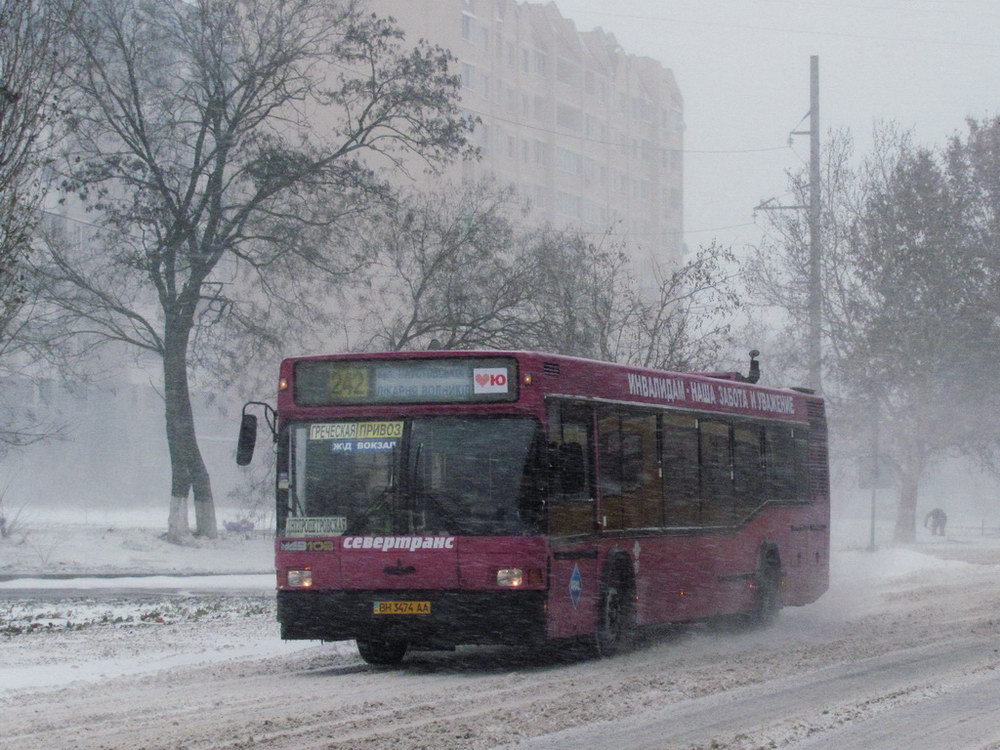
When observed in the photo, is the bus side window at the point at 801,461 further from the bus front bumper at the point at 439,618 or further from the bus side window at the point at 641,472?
the bus front bumper at the point at 439,618

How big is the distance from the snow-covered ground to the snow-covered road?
22 mm

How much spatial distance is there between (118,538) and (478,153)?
40.3ft

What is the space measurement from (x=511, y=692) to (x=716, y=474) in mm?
Answer: 6016

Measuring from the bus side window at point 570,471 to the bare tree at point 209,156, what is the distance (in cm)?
2564

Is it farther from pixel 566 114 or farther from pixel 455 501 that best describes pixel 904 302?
pixel 566 114

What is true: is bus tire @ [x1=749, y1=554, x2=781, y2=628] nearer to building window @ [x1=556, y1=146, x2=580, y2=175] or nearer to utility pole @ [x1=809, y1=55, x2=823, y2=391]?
utility pole @ [x1=809, y1=55, x2=823, y2=391]

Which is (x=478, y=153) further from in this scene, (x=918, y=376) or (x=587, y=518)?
(x=587, y=518)

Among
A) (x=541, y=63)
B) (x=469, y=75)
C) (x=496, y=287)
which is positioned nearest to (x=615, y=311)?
(x=496, y=287)

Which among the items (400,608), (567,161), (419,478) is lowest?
(400,608)

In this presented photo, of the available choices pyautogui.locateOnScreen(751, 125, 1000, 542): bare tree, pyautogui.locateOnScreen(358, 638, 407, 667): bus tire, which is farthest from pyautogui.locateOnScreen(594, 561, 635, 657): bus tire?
pyautogui.locateOnScreen(751, 125, 1000, 542): bare tree

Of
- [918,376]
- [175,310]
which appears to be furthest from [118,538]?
[918,376]

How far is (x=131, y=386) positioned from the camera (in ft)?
238

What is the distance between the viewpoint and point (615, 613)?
15.4m

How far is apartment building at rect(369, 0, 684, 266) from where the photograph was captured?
94.8 m
